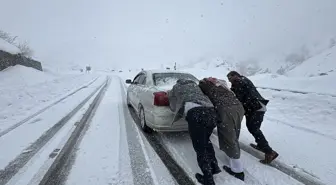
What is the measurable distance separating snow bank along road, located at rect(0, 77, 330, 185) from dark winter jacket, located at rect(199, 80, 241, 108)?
1.12 metres

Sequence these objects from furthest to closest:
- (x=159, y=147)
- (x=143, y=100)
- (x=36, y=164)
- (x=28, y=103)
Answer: (x=28, y=103)
(x=143, y=100)
(x=159, y=147)
(x=36, y=164)

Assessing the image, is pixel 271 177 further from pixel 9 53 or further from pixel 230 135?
pixel 9 53

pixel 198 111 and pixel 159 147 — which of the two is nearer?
pixel 198 111

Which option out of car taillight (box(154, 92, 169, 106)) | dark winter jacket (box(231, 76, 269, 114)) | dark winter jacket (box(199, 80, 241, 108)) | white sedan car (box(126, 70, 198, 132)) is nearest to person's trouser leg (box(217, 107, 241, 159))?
dark winter jacket (box(199, 80, 241, 108))

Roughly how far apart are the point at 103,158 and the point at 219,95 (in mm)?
2292

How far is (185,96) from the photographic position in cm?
356

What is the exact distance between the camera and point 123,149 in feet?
14.4

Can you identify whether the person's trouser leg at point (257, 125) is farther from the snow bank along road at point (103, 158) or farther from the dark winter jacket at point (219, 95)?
the dark winter jacket at point (219, 95)

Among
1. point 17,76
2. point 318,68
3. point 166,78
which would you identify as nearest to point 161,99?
point 166,78

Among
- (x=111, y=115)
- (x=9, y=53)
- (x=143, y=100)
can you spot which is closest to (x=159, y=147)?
(x=143, y=100)

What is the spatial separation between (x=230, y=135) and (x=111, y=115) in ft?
15.6

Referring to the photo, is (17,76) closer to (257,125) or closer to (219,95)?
(219,95)

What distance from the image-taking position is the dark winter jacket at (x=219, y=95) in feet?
11.6

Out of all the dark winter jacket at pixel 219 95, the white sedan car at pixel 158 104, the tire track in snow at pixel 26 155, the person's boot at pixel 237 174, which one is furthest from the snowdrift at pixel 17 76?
the person's boot at pixel 237 174
